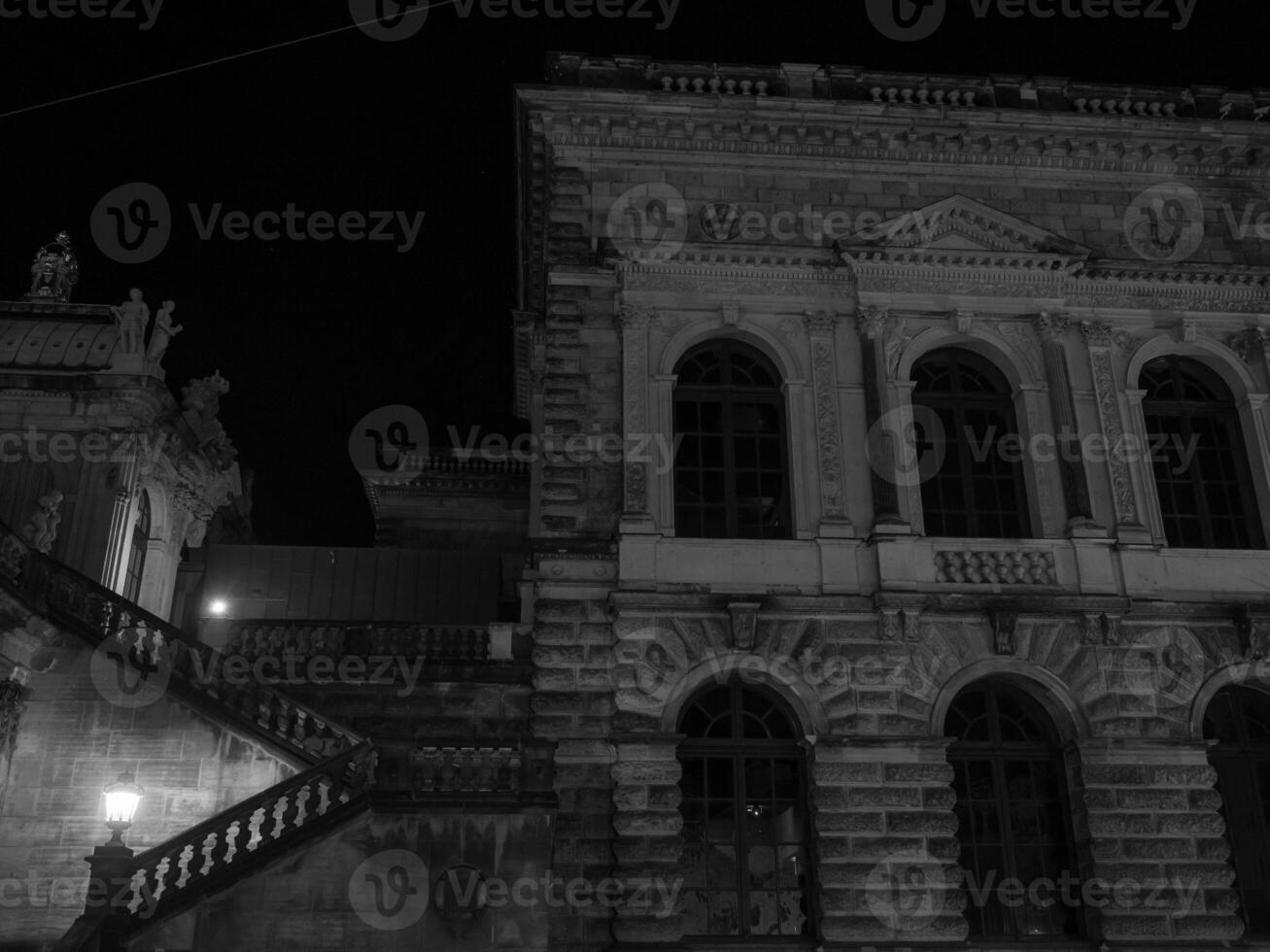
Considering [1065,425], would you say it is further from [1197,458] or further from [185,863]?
[185,863]

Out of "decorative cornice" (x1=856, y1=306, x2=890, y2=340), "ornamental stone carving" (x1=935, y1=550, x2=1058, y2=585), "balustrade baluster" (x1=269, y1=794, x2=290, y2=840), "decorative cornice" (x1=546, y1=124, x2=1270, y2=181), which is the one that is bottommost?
"balustrade baluster" (x1=269, y1=794, x2=290, y2=840)

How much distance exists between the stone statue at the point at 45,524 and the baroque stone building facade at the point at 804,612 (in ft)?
1.55

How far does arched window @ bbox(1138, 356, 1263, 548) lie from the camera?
60.1 ft

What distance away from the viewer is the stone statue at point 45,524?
20.1m

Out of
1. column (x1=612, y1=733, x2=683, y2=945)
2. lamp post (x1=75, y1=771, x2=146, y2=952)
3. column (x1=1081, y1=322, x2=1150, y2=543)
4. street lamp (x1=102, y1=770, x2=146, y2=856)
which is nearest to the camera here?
lamp post (x1=75, y1=771, x2=146, y2=952)

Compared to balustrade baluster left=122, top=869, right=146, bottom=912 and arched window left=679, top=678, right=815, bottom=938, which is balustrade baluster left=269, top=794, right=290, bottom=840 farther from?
arched window left=679, top=678, right=815, bottom=938

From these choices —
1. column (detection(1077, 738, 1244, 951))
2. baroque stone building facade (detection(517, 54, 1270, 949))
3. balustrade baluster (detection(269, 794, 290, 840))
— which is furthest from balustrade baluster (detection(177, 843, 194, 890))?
column (detection(1077, 738, 1244, 951))

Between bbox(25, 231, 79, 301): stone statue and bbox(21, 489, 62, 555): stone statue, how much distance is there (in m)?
7.75

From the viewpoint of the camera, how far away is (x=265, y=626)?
17.1m

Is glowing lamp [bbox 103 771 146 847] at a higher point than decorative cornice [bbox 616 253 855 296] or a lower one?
lower

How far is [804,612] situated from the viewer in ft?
54.9

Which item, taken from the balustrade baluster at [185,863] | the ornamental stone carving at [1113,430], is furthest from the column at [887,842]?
the balustrade baluster at [185,863]

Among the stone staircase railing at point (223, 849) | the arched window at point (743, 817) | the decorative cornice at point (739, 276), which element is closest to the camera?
the stone staircase railing at point (223, 849)

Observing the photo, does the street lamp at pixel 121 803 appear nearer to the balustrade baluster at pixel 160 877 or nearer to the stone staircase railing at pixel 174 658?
the balustrade baluster at pixel 160 877
